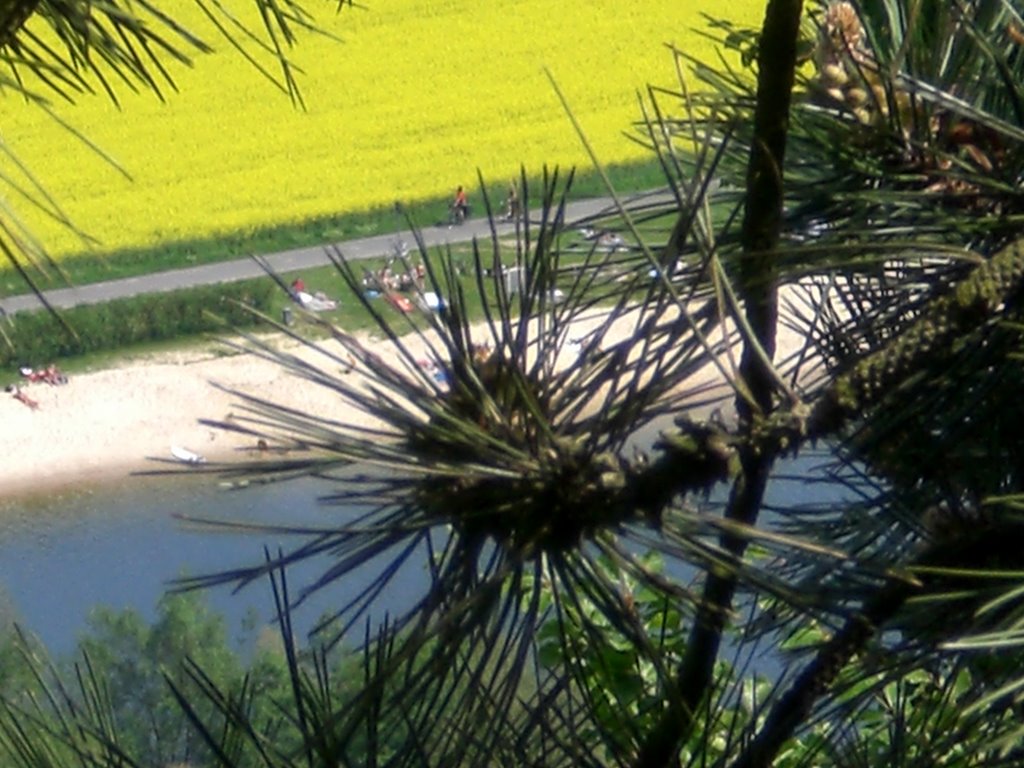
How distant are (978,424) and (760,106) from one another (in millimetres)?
136

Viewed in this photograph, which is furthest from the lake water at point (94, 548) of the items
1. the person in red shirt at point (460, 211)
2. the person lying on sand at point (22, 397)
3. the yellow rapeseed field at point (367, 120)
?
the person in red shirt at point (460, 211)

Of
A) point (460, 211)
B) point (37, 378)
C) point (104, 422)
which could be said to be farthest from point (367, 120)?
point (460, 211)

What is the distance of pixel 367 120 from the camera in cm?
694

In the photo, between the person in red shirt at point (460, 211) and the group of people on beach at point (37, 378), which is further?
the group of people on beach at point (37, 378)

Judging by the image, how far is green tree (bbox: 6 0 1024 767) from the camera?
40 cm

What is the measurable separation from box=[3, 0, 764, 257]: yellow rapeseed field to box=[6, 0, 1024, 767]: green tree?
4798 mm

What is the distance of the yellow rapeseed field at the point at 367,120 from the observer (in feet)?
19.5

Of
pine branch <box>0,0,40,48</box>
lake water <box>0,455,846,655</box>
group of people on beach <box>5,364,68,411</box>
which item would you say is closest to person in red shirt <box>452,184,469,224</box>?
pine branch <box>0,0,40,48</box>

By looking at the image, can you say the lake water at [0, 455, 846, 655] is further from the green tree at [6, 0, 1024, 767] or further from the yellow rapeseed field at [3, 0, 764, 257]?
the green tree at [6, 0, 1024, 767]

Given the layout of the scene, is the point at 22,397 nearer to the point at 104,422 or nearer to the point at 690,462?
the point at 104,422

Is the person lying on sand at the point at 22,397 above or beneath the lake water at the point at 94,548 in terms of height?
above

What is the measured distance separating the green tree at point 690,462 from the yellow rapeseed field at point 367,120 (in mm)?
4798

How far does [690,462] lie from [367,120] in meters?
6.66

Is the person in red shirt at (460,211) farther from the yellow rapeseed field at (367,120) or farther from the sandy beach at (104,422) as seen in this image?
the yellow rapeseed field at (367,120)
